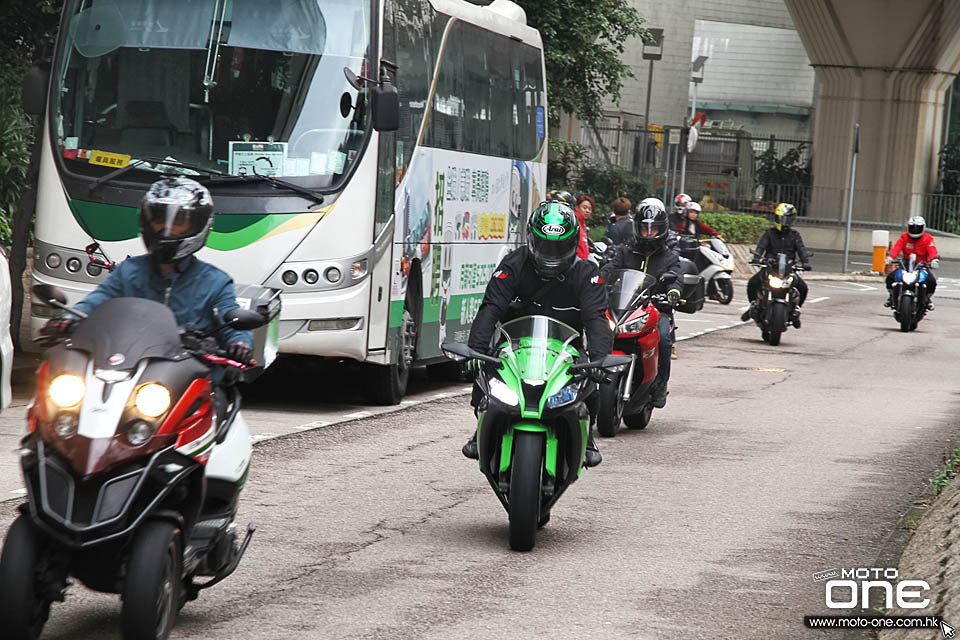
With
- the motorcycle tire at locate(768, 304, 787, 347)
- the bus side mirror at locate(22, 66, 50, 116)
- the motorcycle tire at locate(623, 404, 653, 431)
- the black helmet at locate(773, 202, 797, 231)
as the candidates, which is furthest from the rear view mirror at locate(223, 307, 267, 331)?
the black helmet at locate(773, 202, 797, 231)

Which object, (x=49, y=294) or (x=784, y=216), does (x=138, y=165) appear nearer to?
(x=49, y=294)

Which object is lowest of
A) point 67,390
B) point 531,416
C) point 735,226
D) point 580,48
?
point 531,416

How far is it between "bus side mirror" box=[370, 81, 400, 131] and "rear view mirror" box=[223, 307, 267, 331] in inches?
282

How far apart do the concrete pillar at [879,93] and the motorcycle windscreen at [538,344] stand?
134 feet

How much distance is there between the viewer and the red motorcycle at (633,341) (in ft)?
40.8

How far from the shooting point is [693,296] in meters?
20.2

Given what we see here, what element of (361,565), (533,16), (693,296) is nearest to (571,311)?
(361,565)

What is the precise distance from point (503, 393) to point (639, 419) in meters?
5.28

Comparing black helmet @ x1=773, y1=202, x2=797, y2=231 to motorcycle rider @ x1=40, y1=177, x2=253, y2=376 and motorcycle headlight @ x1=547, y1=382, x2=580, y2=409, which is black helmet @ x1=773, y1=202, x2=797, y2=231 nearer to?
motorcycle headlight @ x1=547, y1=382, x2=580, y2=409

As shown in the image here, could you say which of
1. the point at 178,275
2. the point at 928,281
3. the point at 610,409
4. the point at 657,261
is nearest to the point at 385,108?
the point at 657,261

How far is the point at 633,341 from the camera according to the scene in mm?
12547

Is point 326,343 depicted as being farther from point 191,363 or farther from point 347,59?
point 191,363

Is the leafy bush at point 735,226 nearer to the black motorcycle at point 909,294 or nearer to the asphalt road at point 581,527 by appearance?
the black motorcycle at point 909,294

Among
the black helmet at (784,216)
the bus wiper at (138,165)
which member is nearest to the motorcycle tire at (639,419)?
the bus wiper at (138,165)
